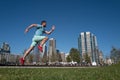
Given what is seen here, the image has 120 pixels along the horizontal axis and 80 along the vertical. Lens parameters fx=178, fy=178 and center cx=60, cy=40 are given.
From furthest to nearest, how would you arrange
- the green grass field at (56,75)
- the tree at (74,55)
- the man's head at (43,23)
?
the tree at (74,55) → the man's head at (43,23) → the green grass field at (56,75)

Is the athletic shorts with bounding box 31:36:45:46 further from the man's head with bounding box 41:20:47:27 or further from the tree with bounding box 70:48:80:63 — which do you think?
the tree with bounding box 70:48:80:63

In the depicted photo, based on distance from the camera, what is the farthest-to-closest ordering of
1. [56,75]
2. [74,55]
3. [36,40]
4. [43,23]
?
1. [74,55]
2. [43,23]
3. [36,40]
4. [56,75]

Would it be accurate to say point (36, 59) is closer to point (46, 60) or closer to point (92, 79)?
point (46, 60)

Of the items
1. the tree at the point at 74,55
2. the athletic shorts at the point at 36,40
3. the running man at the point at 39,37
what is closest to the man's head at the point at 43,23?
the running man at the point at 39,37

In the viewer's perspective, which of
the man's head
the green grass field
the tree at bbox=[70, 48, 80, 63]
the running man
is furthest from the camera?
the tree at bbox=[70, 48, 80, 63]

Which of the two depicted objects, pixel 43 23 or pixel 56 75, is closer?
pixel 56 75

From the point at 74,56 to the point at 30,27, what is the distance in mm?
90918

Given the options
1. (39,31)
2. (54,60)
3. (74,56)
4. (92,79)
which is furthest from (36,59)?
(92,79)

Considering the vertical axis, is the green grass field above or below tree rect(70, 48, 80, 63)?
below

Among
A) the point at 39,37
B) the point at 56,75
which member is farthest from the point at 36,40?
the point at 56,75

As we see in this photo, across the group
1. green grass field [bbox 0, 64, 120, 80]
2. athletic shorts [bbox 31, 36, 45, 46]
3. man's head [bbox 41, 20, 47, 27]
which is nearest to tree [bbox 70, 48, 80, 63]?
man's head [bbox 41, 20, 47, 27]

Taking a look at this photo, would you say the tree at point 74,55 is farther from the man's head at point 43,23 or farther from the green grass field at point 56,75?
the green grass field at point 56,75

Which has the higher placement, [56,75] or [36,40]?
[36,40]

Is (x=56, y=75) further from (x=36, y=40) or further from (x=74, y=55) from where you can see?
(x=74, y=55)
